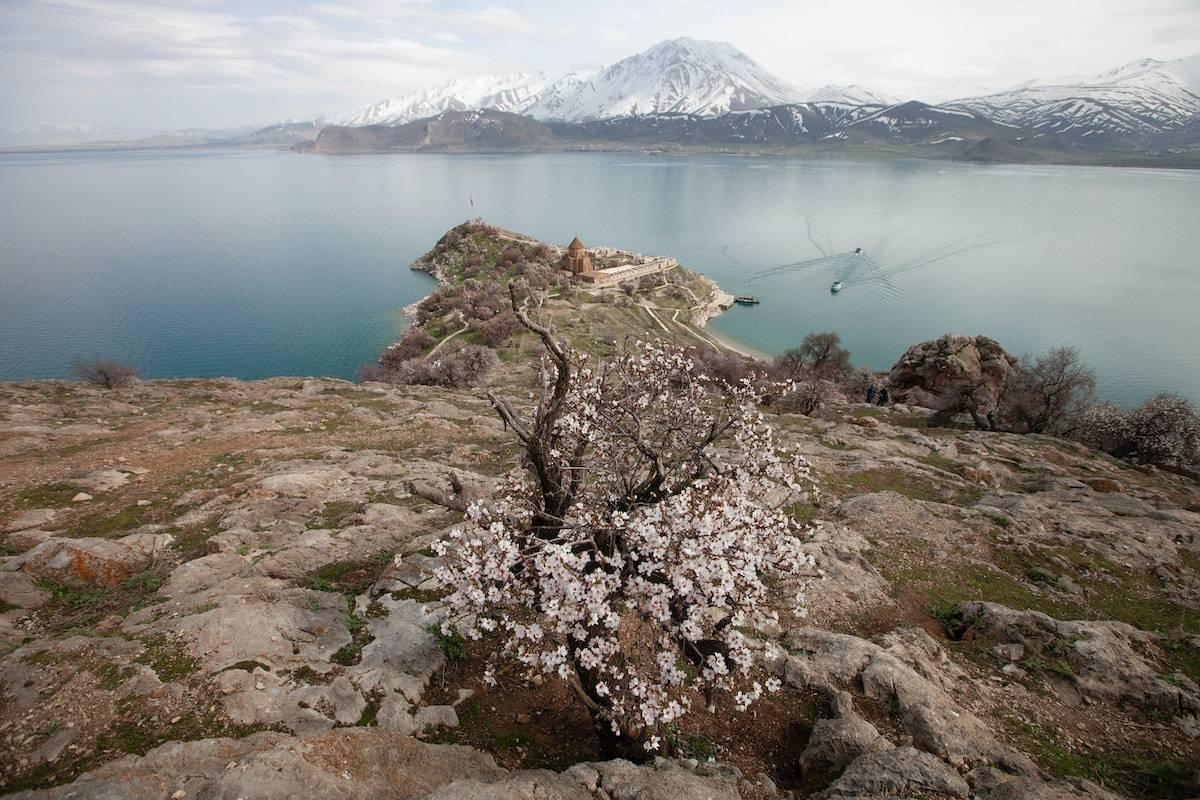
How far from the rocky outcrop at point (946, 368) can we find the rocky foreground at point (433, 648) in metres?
27.6

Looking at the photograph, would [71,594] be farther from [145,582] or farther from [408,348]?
[408,348]

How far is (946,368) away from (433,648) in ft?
181

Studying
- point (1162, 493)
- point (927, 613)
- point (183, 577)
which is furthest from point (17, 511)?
point (1162, 493)

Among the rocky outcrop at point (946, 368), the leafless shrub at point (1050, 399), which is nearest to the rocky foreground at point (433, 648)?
the leafless shrub at point (1050, 399)

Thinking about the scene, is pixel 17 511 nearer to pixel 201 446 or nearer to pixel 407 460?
pixel 201 446

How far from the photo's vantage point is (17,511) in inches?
663

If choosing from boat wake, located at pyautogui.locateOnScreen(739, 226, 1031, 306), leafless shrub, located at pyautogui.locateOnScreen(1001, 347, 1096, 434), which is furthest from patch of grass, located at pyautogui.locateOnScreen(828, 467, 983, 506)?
boat wake, located at pyautogui.locateOnScreen(739, 226, 1031, 306)

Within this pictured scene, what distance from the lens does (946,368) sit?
A: 5138 centimetres

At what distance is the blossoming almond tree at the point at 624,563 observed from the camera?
8672 millimetres

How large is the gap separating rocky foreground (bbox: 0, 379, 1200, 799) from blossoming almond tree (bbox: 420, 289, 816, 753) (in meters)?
1.16

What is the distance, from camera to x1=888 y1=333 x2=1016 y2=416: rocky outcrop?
163 feet

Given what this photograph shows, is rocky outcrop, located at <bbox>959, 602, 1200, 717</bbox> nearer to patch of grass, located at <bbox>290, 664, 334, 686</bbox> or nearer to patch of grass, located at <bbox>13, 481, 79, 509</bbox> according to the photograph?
patch of grass, located at <bbox>290, 664, 334, 686</bbox>

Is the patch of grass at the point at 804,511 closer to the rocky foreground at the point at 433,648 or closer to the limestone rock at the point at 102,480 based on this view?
the rocky foreground at the point at 433,648

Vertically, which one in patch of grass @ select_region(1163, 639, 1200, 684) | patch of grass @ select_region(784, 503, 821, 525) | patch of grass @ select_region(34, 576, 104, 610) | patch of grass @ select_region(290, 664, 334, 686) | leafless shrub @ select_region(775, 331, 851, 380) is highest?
patch of grass @ select_region(290, 664, 334, 686)
